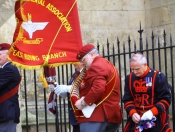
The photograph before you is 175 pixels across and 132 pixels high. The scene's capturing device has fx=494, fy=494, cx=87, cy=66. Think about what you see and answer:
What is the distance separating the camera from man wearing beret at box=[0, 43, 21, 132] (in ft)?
18.4

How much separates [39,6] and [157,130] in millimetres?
2066

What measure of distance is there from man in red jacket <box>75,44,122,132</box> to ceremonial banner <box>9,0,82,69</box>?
22.1 inches

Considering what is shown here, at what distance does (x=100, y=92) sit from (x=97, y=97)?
72 millimetres

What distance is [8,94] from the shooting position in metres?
5.69

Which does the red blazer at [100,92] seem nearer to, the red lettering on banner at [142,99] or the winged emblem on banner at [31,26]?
the red lettering on banner at [142,99]

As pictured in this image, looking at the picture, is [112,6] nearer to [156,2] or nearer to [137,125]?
[156,2]

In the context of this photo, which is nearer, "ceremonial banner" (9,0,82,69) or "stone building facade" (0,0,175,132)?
"ceremonial banner" (9,0,82,69)

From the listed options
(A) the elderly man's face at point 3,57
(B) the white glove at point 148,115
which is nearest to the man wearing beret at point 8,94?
(A) the elderly man's face at point 3,57

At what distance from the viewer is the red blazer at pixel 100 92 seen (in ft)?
17.0

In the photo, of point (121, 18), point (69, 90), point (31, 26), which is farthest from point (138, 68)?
point (121, 18)

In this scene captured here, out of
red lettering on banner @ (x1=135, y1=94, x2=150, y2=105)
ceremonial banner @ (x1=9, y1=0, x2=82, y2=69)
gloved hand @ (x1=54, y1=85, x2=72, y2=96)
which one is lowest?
red lettering on banner @ (x1=135, y1=94, x2=150, y2=105)

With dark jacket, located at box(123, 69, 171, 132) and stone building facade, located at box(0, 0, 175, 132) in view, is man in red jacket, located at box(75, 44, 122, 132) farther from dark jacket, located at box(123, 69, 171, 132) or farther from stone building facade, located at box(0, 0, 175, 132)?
stone building facade, located at box(0, 0, 175, 132)

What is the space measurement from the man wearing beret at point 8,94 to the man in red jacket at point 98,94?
0.80 meters

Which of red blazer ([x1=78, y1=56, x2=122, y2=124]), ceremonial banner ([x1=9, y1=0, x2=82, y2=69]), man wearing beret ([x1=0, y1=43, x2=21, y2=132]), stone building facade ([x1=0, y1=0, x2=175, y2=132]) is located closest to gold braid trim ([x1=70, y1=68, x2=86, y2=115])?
red blazer ([x1=78, y1=56, x2=122, y2=124])
